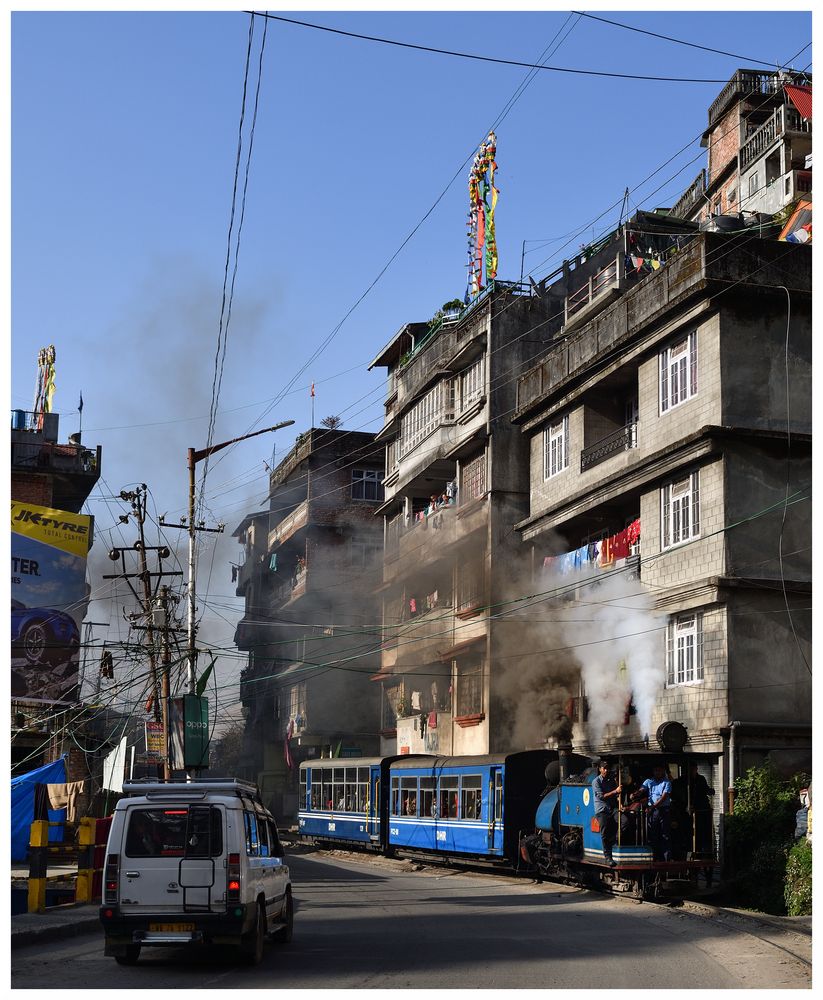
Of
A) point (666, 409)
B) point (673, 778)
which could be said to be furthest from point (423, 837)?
point (666, 409)

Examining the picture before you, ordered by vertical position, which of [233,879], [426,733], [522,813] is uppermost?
[233,879]

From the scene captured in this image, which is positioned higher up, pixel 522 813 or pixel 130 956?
pixel 130 956

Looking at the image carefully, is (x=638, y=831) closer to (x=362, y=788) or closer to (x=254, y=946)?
(x=254, y=946)

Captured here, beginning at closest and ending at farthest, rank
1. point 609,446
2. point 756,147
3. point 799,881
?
point 799,881 < point 609,446 < point 756,147

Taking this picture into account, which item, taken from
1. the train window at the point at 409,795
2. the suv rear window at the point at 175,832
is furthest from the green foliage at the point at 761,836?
the suv rear window at the point at 175,832

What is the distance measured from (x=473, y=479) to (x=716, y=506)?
15.6 metres

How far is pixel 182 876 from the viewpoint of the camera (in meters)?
13.0

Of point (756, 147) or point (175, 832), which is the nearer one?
point (175, 832)

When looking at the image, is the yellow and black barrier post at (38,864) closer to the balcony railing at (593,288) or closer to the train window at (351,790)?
the train window at (351,790)

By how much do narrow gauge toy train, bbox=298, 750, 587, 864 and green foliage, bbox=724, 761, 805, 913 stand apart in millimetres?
3470

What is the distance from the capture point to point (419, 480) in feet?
151

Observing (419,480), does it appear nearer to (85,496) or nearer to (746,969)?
(85,496)

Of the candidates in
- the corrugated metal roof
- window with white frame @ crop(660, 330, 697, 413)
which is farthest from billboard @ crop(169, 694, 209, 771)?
the corrugated metal roof

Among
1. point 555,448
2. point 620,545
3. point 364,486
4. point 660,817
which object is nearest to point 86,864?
point 660,817
